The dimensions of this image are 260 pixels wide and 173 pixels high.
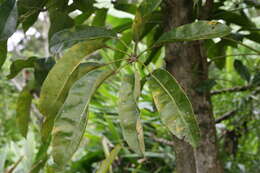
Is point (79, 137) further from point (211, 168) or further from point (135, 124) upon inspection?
point (211, 168)

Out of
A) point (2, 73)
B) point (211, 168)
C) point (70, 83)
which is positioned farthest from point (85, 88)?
point (2, 73)

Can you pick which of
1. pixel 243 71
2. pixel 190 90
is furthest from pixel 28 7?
pixel 243 71

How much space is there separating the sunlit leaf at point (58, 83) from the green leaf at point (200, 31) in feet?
0.42

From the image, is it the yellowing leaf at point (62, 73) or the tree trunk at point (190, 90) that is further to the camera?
the tree trunk at point (190, 90)

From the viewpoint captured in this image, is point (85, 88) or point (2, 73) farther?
point (2, 73)

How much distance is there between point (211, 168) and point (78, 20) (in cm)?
40

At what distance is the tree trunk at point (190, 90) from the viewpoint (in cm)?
63

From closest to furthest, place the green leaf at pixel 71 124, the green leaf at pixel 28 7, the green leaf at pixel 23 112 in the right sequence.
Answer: the green leaf at pixel 71 124 < the green leaf at pixel 28 7 < the green leaf at pixel 23 112

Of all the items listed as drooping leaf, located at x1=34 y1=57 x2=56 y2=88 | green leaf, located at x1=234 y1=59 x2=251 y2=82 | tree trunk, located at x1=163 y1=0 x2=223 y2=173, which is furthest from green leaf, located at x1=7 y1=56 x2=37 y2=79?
green leaf, located at x1=234 y1=59 x2=251 y2=82

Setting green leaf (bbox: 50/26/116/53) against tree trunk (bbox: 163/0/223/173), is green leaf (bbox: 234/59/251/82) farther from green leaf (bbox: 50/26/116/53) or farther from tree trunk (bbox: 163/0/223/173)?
green leaf (bbox: 50/26/116/53)

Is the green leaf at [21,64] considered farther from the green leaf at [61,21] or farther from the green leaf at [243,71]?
the green leaf at [243,71]

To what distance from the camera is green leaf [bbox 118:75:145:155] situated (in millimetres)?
447

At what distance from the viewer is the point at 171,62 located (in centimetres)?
65

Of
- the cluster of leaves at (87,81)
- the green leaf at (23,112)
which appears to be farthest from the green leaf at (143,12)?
the green leaf at (23,112)
